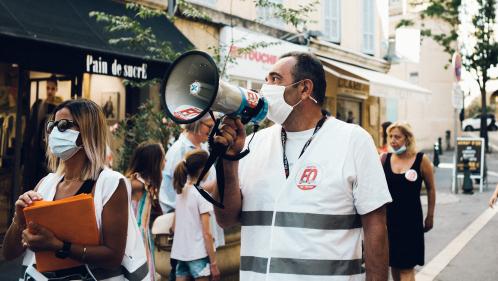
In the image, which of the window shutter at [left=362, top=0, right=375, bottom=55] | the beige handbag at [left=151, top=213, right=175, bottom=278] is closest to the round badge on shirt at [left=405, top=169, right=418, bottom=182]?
the beige handbag at [left=151, top=213, right=175, bottom=278]

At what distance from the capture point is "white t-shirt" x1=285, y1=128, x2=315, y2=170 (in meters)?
2.32

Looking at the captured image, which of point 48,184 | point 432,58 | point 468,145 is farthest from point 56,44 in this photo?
point 432,58

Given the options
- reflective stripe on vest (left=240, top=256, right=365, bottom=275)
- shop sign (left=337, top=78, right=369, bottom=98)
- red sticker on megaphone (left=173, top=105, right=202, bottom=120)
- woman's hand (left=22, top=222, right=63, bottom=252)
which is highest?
shop sign (left=337, top=78, right=369, bottom=98)

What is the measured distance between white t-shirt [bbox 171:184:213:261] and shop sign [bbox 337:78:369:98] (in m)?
12.9

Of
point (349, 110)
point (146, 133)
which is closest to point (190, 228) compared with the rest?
point (146, 133)

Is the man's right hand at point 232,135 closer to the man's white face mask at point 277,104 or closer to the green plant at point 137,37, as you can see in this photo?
the man's white face mask at point 277,104

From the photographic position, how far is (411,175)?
4.88m

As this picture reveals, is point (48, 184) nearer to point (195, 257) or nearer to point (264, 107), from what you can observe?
point (264, 107)

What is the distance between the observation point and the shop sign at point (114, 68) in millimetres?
7418

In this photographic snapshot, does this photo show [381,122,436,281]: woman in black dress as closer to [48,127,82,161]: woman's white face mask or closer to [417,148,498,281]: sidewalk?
[417,148,498,281]: sidewalk

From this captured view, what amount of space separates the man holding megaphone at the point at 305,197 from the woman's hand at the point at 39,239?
0.76m

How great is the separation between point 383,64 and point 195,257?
15915 millimetres

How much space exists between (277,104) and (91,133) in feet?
3.15

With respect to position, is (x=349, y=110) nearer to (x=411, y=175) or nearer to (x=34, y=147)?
(x=34, y=147)
